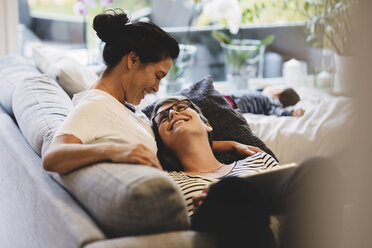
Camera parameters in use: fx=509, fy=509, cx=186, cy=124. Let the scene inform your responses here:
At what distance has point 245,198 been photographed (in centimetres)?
118

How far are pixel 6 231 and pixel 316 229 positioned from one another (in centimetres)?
122

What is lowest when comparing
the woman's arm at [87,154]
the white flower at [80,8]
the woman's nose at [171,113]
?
the woman's nose at [171,113]

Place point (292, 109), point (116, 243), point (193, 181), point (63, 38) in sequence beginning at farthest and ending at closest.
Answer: point (63, 38) < point (292, 109) < point (193, 181) < point (116, 243)

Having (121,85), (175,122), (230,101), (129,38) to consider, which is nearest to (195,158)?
(175,122)

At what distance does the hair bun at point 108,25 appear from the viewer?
5.38 ft

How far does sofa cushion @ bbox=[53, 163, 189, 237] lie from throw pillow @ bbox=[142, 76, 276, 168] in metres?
0.90

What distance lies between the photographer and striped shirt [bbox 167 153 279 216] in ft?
4.96

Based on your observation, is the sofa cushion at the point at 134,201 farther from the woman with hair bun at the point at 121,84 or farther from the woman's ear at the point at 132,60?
the woman's ear at the point at 132,60

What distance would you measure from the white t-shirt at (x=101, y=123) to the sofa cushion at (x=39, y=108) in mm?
138

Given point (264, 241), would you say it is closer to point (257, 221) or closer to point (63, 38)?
point (257, 221)

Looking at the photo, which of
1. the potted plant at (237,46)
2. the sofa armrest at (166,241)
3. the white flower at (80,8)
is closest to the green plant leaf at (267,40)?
the potted plant at (237,46)

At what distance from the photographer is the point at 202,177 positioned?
1.63m

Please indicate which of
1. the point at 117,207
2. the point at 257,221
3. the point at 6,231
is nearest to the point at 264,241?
the point at 257,221

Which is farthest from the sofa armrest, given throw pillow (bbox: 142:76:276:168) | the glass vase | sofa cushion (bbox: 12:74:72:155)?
the glass vase
